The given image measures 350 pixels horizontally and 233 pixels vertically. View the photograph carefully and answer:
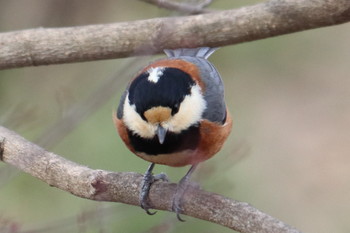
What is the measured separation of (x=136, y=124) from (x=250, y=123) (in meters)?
2.99

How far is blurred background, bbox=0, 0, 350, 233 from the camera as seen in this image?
4465 millimetres

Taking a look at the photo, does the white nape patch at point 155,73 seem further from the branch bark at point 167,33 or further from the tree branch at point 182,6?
the tree branch at point 182,6

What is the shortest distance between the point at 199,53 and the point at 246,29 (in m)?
0.60

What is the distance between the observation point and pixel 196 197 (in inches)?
89.5

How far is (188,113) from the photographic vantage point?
2354 mm

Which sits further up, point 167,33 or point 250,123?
point 167,33

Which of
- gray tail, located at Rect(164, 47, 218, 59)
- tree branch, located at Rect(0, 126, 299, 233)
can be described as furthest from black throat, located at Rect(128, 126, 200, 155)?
gray tail, located at Rect(164, 47, 218, 59)

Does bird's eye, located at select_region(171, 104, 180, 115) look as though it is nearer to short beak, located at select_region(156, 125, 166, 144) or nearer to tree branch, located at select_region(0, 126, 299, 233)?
short beak, located at select_region(156, 125, 166, 144)

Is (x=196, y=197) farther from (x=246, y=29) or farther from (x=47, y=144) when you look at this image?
(x=47, y=144)

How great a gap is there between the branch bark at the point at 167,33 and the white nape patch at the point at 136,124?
0.17 metres

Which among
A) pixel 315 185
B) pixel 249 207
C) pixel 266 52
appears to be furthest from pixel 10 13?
pixel 249 207

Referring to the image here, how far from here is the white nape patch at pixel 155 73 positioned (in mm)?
2305

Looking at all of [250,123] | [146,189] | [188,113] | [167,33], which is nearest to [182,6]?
[167,33]

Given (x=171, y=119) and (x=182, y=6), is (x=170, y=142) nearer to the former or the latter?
(x=171, y=119)
